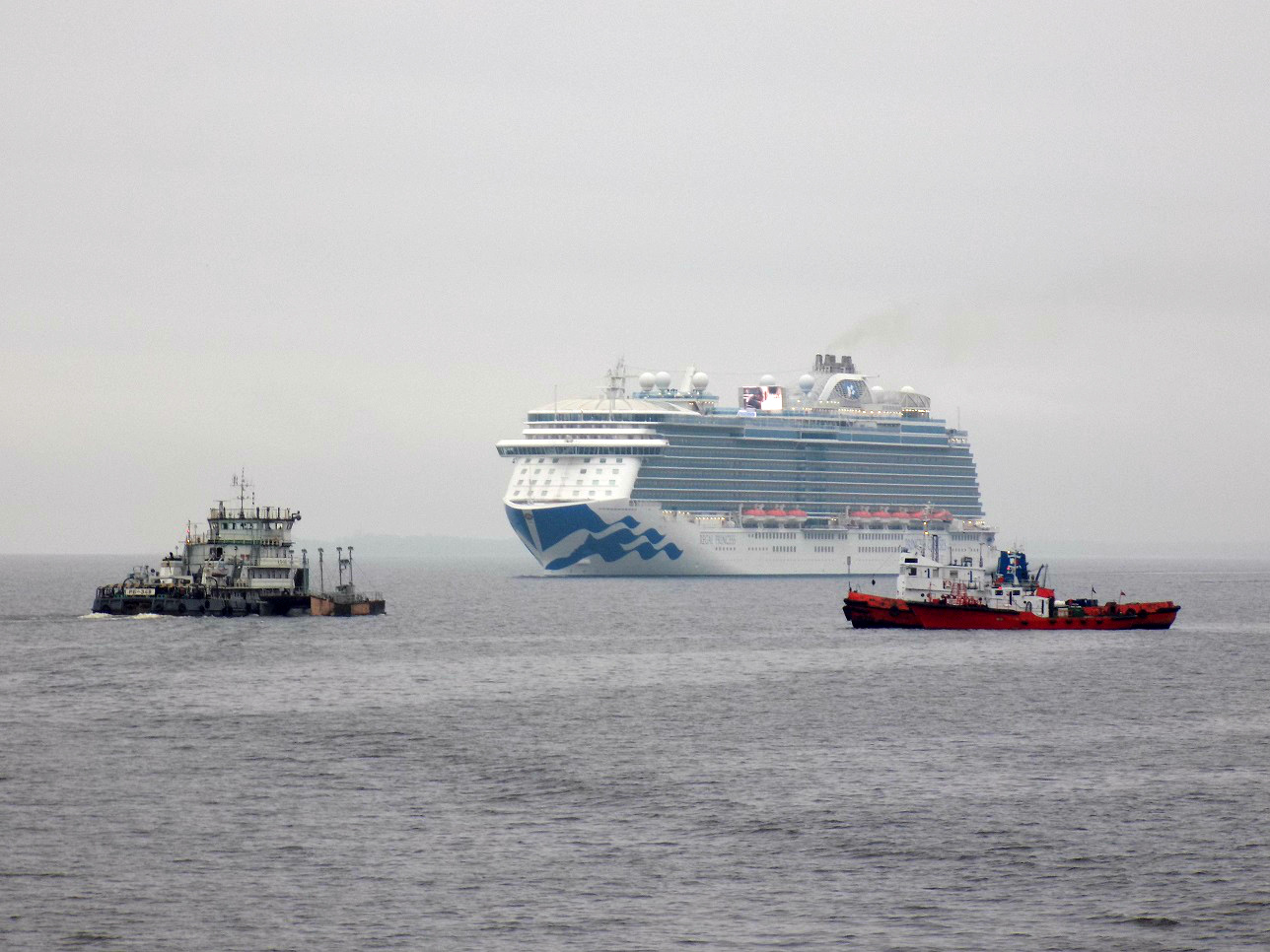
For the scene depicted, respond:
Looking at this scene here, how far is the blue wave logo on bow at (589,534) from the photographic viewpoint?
157875mm

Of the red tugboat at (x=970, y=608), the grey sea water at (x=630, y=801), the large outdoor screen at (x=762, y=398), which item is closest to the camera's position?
the grey sea water at (x=630, y=801)

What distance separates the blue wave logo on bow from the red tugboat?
176ft

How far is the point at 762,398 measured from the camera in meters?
184

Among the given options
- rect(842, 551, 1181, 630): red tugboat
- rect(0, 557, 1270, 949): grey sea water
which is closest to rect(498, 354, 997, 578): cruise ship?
rect(842, 551, 1181, 630): red tugboat

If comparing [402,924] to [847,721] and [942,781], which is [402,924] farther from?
[847,721]

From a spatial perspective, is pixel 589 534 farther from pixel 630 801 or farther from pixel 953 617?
pixel 630 801

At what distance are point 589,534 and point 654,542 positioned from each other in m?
6.32

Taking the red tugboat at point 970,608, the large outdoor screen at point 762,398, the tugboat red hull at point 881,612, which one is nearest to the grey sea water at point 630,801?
the red tugboat at point 970,608

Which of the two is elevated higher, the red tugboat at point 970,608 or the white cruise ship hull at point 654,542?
the white cruise ship hull at point 654,542

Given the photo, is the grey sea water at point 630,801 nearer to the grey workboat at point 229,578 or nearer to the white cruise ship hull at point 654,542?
the grey workboat at point 229,578

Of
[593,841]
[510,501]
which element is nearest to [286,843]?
[593,841]

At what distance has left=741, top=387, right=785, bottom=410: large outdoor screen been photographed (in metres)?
183

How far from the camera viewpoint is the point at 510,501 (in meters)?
162

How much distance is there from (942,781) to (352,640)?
173ft
